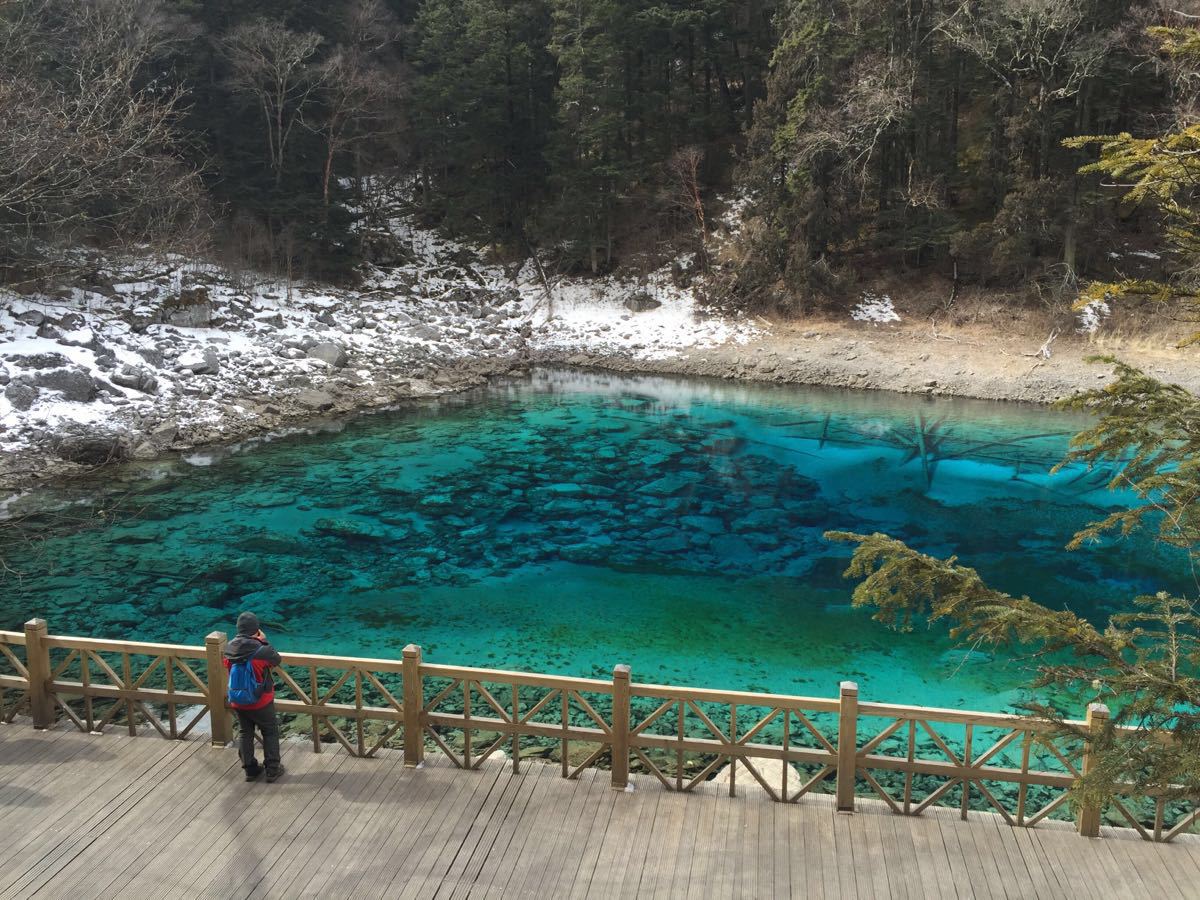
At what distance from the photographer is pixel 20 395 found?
22.3 m

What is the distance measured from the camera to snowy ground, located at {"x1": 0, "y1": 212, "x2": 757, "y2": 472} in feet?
76.6

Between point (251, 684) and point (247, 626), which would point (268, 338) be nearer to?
point (247, 626)

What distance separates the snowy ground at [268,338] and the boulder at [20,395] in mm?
32

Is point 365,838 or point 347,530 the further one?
point 347,530

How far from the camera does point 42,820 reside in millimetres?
7371

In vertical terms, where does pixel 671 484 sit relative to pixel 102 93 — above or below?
below

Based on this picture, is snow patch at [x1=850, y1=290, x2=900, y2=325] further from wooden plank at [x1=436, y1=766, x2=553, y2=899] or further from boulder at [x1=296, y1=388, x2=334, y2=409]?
wooden plank at [x1=436, y1=766, x2=553, y2=899]

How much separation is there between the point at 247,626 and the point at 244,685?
0.51 m

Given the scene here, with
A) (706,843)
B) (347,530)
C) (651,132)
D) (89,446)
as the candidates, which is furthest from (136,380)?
(651,132)

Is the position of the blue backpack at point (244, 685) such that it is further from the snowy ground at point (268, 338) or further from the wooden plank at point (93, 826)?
the snowy ground at point (268, 338)


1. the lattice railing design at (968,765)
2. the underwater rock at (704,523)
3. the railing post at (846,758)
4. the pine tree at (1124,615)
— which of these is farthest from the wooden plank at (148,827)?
the underwater rock at (704,523)

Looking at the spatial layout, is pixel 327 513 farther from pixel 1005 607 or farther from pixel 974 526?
pixel 1005 607

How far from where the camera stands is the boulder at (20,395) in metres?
22.1

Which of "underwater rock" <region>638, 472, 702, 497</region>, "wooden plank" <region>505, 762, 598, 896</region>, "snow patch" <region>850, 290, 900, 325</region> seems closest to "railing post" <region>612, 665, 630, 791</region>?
"wooden plank" <region>505, 762, 598, 896</region>
